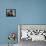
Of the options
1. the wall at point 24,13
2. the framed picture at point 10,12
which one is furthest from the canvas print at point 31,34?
the framed picture at point 10,12

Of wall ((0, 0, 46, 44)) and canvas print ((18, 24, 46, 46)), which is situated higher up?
wall ((0, 0, 46, 44))

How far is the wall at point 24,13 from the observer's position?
356cm

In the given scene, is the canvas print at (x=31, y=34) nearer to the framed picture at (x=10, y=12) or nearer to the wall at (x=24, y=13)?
the wall at (x=24, y=13)

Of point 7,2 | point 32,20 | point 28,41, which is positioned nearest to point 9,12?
point 7,2

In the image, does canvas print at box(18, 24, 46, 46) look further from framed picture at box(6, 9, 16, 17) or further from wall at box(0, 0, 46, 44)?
framed picture at box(6, 9, 16, 17)

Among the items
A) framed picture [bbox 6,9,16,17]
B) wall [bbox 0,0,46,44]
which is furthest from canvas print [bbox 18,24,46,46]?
framed picture [bbox 6,9,16,17]

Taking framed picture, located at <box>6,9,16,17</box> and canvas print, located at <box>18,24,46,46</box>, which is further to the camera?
framed picture, located at <box>6,9,16,17</box>

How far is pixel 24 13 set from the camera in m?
3.59

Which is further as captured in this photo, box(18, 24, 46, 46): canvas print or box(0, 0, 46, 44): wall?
box(0, 0, 46, 44): wall

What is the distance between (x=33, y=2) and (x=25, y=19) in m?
0.54

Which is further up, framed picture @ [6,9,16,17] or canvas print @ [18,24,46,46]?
framed picture @ [6,9,16,17]

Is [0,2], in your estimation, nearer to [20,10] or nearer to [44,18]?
[20,10]

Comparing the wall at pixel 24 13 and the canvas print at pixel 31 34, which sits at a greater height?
the wall at pixel 24 13

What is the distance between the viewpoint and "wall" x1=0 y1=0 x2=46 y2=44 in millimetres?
3562
